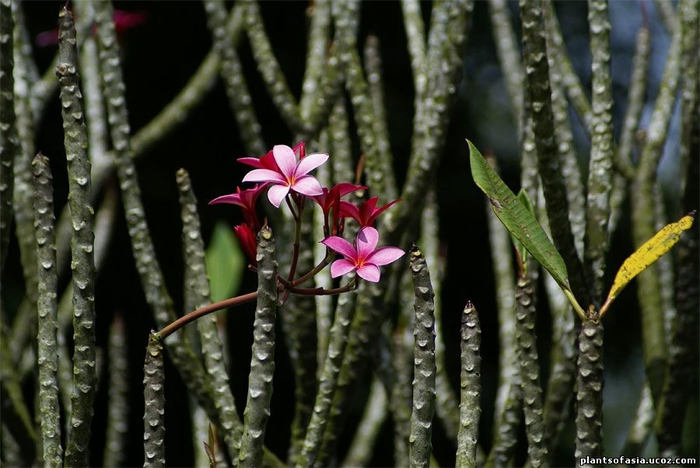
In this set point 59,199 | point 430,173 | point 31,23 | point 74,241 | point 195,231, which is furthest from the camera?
point 31,23

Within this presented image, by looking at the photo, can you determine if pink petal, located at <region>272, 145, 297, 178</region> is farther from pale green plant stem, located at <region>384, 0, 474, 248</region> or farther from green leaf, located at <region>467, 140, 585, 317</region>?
pale green plant stem, located at <region>384, 0, 474, 248</region>

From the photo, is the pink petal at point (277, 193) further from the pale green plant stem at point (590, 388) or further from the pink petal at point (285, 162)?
the pale green plant stem at point (590, 388)

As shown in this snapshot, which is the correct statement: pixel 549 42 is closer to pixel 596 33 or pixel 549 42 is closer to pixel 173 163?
pixel 596 33

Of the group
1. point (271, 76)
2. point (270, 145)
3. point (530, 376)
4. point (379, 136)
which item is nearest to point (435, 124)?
point (379, 136)

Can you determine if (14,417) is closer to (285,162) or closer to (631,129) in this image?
(285,162)

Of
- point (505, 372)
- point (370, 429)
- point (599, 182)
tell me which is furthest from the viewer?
point (370, 429)

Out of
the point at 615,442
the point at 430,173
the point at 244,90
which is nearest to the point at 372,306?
the point at 430,173
